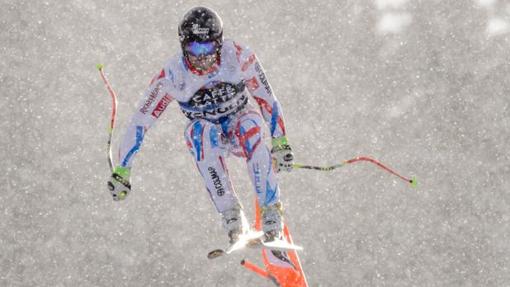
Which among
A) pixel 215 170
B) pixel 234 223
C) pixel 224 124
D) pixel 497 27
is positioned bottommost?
pixel 234 223

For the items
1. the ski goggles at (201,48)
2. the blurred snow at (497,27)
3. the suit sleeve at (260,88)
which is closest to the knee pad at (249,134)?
the suit sleeve at (260,88)

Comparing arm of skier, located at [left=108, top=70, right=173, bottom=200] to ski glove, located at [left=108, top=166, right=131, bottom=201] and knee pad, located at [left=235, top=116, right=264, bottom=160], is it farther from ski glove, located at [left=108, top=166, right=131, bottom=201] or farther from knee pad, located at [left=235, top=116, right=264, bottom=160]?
knee pad, located at [left=235, top=116, right=264, bottom=160]

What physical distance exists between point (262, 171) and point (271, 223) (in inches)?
19.8

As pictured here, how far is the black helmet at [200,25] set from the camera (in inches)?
313

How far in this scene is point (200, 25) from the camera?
7934 mm

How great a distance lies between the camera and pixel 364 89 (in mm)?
29438

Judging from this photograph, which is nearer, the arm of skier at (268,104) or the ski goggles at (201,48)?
the ski goggles at (201,48)

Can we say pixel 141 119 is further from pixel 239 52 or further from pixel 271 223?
pixel 271 223

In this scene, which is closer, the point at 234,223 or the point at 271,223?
the point at 271,223

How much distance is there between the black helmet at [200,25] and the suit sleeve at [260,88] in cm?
64

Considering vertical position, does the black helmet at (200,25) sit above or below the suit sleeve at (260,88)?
above

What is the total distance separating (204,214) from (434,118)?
7884 millimetres

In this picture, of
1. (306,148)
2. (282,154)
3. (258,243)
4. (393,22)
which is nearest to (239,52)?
(282,154)

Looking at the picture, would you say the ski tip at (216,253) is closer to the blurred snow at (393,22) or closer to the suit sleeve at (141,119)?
the suit sleeve at (141,119)
